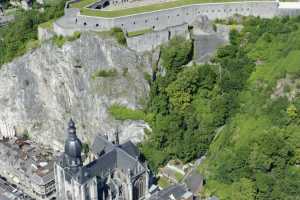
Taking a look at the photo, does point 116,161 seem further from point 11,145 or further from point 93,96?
point 11,145

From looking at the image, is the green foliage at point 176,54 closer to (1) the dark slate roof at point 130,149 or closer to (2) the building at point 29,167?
(1) the dark slate roof at point 130,149

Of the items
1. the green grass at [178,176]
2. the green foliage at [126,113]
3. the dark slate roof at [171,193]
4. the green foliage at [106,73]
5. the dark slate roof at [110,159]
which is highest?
the green foliage at [106,73]

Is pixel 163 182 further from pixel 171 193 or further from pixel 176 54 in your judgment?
pixel 176 54

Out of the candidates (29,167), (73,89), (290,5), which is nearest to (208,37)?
(290,5)

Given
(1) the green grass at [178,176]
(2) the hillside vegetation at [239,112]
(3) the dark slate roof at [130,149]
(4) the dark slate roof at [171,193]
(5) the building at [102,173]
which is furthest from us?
(1) the green grass at [178,176]

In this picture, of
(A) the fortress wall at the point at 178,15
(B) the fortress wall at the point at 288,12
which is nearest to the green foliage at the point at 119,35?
(A) the fortress wall at the point at 178,15

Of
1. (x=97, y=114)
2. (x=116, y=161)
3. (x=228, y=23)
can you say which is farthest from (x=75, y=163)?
(x=228, y=23)

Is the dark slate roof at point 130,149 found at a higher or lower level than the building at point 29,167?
higher
